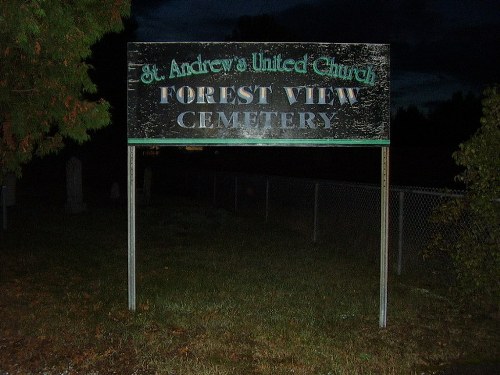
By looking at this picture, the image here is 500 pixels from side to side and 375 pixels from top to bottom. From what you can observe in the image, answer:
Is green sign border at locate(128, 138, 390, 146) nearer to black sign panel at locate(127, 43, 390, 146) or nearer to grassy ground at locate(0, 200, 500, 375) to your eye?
black sign panel at locate(127, 43, 390, 146)

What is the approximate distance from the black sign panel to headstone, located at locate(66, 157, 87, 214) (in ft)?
37.0

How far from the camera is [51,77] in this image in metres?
6.88

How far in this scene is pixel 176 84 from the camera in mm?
6379

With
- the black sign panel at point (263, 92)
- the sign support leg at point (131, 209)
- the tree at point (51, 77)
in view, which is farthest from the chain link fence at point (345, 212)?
the tree at point (51, 77)

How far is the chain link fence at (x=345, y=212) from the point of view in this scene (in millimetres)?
9289

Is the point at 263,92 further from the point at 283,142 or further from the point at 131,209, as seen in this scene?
the point at 131,209

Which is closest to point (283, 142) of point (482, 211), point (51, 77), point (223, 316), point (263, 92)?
point (263, 92)

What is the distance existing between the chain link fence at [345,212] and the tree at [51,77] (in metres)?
4.24

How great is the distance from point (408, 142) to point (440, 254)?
47746 millimetres

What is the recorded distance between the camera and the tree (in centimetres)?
636

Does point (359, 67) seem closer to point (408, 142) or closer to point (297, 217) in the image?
point (297, 217)

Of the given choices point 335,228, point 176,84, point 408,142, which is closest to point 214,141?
point 176,84

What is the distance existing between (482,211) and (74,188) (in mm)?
12744

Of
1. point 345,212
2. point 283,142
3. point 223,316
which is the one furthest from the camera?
point 345,212
